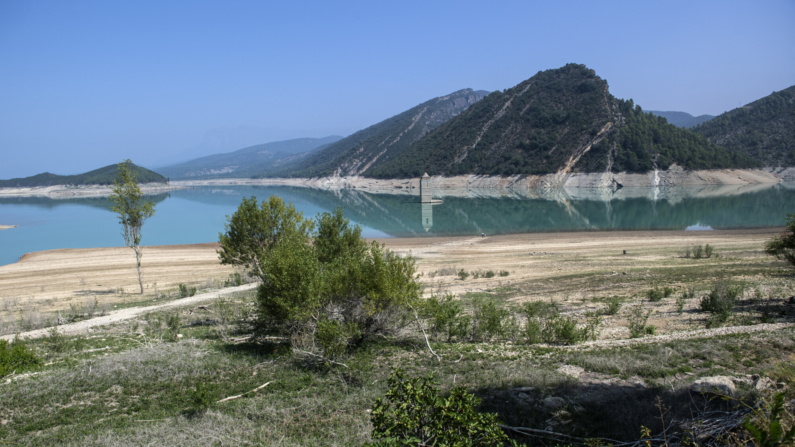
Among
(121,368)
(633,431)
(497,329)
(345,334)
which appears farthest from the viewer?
(497,329)

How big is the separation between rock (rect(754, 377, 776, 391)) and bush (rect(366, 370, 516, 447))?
11.2 ft

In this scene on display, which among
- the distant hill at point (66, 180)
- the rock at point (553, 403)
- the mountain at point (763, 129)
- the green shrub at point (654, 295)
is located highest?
the mountain at point (763, 129)

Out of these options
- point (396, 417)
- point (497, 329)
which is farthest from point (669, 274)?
point (396, 417)

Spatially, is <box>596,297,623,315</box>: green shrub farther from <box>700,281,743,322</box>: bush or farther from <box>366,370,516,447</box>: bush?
<box>366,370,516,447</box>: bush

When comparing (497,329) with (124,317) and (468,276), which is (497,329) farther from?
(124,317)

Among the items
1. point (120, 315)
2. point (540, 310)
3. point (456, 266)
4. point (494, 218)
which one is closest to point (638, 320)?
point (540, 310)

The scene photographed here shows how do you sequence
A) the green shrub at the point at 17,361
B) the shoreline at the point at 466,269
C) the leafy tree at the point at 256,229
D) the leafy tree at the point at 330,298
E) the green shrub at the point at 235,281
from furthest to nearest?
the green shrub at the point at 235,281 → the shoreline at the point at 466,269 → the leafy tree at the point at 256,229 → the leafy tree at the point at 330,298 → the green shrub at the point at 17,361

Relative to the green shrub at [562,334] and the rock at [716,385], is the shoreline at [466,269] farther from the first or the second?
the rock at [716,385]

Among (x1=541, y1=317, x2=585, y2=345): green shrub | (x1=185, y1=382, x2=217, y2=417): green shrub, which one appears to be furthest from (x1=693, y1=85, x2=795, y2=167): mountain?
(x1=185, y1=382, x2=217, y2=417): green shrub

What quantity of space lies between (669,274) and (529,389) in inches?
431

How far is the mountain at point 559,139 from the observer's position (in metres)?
74.6

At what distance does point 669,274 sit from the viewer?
1356 centimetres

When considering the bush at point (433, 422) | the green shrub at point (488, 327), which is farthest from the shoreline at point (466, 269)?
the bush at point (433, 422)

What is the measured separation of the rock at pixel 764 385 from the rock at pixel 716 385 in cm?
23
